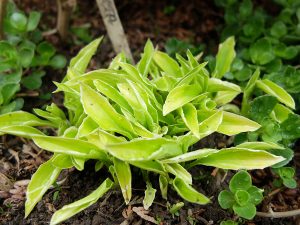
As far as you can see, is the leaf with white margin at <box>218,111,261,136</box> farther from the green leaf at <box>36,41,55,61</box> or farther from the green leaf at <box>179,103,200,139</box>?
the green leaf at <box>36,41,55,61</box>

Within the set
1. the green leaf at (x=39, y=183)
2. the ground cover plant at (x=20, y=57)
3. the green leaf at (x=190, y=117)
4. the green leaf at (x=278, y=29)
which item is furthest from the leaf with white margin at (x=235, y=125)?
the ground cover plant at (x=20, y=57)

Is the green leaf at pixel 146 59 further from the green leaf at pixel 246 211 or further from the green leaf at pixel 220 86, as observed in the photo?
the green leaf at pixel 246 211

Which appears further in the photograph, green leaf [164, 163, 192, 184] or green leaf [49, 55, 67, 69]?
green leaf [49, 55, 67, 69]

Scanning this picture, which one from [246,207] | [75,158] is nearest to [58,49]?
[75,158]

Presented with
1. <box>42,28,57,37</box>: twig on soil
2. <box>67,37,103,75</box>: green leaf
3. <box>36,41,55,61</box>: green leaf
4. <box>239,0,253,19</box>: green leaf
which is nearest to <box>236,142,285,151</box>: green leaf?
<box>67,37,103,75</box>: green leaf

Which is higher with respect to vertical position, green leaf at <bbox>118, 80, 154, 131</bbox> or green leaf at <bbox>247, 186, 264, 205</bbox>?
green leaf at <bbox>118, 80, 154, 131</bbox>

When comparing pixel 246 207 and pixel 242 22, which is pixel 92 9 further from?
pixel 246 207
